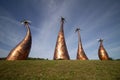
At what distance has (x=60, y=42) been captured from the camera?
25062mm

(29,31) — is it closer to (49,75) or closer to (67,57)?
(67,57)

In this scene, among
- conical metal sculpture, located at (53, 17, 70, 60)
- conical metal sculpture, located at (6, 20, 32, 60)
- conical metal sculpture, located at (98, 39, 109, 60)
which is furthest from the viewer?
conical metal sculpture, located at (98, 39, 109, 60)

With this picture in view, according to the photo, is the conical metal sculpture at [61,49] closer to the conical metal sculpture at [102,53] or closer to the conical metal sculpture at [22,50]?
the conical metal sculpture at [22,50]

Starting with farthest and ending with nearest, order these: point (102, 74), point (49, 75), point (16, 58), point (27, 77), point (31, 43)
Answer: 1. point (31, 43)
2. point (16, 58)
3. point (102, 74)
4. point (49, 75)
5. point (27, 77)

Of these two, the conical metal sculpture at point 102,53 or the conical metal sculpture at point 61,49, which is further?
the conical metal sculpture at point 102,53

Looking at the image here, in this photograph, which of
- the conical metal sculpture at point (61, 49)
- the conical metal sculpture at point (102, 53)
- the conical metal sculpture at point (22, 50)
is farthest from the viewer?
the conical metal sculpture at point (102, 53)

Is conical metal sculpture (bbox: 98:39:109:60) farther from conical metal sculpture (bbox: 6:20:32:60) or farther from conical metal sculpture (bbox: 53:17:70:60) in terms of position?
conical metal sculpture (bbox: 6:20:32:60)

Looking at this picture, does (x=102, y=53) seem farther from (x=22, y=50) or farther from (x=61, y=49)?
(x=22, y=50)

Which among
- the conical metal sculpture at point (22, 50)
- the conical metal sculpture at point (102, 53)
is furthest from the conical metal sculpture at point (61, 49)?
the conical metal sculpture at point (102, 53)

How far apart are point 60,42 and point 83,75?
42.0ft

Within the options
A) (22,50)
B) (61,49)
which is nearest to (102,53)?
(61,49)

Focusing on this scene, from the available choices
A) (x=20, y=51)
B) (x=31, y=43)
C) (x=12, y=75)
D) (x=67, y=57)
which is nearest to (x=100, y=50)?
(x=67, y=57)

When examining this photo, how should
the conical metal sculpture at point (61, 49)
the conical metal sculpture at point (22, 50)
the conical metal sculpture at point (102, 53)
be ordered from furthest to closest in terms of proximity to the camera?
the conical metal sculpture at point (102, 53) → the conical metal sculpture at point (61, 49) → the conical metal sculpture at point (22, 50)

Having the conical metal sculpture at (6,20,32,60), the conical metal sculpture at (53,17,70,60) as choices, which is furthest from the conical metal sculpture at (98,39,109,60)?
the conical metal sculpture at (6,20,32,60)
